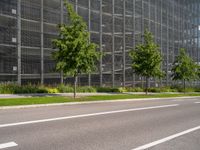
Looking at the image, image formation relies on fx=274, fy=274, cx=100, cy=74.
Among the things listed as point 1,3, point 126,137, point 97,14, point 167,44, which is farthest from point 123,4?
point 126,137

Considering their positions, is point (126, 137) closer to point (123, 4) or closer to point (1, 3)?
point (1, 3)

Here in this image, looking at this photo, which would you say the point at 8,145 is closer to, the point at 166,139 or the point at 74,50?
the point at 166,139

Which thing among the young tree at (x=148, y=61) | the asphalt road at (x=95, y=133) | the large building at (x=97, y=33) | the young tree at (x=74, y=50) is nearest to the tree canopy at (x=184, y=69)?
the large building at (x=97, y=33)

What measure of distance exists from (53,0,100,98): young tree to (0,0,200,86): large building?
11.1ft

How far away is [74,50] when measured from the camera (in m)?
19.3

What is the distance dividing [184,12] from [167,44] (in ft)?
39.7

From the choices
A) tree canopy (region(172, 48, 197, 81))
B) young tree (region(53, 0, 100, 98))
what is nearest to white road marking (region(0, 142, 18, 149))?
young tree (region(53, 0, 100, 98))

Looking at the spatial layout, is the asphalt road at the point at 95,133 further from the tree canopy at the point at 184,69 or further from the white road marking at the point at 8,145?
the tree canopy at the point at 184,69

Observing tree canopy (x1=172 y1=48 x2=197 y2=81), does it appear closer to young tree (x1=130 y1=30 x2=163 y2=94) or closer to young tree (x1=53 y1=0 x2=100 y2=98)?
young tree (x1=130 y1=30 x2=163 y2=94)

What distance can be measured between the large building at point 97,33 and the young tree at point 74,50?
3374 millimetres

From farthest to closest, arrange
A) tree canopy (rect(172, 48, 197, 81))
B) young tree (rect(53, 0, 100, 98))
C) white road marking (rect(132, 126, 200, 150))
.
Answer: tree canopy (rect(172, 48, 197, 81)), young tree (rect(53, 0, 100, 98)), white road marking (rect(132, 126, 200, 150))

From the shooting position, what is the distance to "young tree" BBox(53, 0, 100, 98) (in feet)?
62.8

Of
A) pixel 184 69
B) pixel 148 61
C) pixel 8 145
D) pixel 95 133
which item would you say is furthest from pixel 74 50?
pixel 184 69

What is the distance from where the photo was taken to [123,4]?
130 ft
